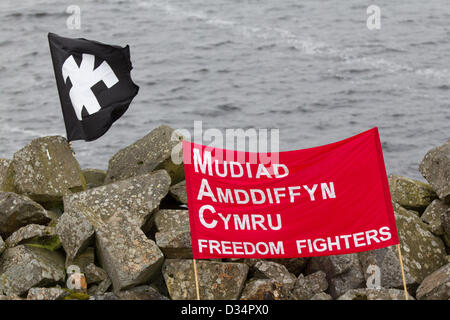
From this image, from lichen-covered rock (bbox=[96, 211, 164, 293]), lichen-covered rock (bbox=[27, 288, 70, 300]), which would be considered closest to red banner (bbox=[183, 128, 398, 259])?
lichen-covered rock (bbox=[96, 211, 164, 293])

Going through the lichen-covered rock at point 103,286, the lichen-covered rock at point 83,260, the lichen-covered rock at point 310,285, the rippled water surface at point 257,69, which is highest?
the lichen-covered rock at point 83,260

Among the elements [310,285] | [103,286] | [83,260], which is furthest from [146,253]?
[310,285]

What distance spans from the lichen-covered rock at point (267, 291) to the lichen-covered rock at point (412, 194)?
16.3 ft

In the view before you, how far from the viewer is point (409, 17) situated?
164 ft

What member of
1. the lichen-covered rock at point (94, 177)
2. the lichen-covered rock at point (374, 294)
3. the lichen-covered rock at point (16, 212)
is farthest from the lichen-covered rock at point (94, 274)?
the lichen-covered rock at point (374, 294)

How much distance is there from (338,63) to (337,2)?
11822mm

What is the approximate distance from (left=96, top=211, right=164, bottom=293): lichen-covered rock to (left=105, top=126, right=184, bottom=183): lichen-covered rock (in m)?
2.41

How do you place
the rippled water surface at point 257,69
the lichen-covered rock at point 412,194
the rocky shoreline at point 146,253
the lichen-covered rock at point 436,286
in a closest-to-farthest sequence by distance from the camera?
the lichen-covered rock at point 436,286
the rocky shoreline at point 146,253
the lichen-covered rock at point 412,194
the rippled water surface at point 257,69

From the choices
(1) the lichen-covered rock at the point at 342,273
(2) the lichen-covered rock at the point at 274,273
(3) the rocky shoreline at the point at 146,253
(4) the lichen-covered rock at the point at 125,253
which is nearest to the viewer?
(4) the lichen-covered rock at the point at 125,253

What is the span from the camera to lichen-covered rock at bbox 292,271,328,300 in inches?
594

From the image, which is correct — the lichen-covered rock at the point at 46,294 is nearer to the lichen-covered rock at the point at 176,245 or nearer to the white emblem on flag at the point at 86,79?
the lichen-covered rock at the point at 176,245

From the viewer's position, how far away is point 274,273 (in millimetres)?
15234

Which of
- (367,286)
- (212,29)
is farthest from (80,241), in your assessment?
(212,29)

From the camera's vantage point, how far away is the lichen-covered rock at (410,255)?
50.3 feet
